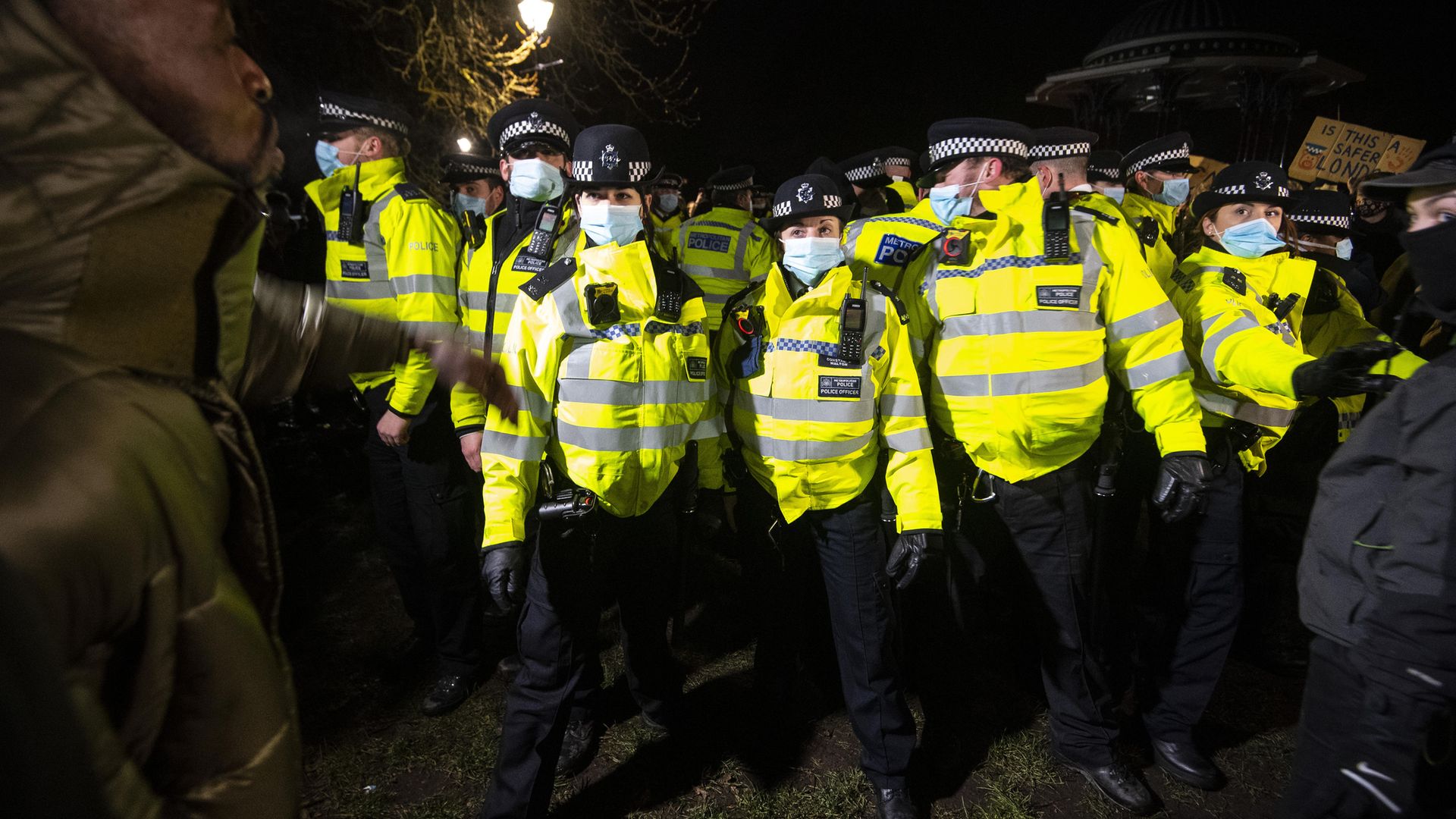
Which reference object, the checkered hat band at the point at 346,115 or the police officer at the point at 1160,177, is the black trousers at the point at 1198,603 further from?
the checkered hat band at the point at 346,115

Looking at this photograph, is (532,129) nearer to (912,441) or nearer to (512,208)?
(512,208)

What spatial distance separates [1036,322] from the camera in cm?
282

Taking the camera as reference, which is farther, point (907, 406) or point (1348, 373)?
point (907, 406)

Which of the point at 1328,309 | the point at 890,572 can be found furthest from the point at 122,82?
the point at 1328,309

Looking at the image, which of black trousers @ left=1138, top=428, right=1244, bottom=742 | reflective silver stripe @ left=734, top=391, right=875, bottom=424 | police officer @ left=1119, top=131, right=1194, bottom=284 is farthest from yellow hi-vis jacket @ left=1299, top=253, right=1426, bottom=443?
reflective silver stripe @ left=734, top=391, right=875, bottom=424

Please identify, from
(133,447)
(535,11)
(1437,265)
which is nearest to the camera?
(133,447)

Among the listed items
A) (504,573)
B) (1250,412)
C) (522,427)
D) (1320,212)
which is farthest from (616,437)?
(1320,212)

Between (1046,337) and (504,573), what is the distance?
2240mm

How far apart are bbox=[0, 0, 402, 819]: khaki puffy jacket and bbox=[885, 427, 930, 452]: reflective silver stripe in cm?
225

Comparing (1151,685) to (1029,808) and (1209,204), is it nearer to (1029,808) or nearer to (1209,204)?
(1029,808)

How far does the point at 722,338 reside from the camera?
3084mm

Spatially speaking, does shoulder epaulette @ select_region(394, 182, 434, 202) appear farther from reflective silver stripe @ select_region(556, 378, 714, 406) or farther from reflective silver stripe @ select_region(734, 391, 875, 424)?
reflective silver stripe @ select_region(734, 391, 875, 424)

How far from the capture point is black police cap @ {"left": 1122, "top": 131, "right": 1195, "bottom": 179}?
556 centimetres

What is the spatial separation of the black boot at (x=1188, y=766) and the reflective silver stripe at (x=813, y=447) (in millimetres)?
2006
